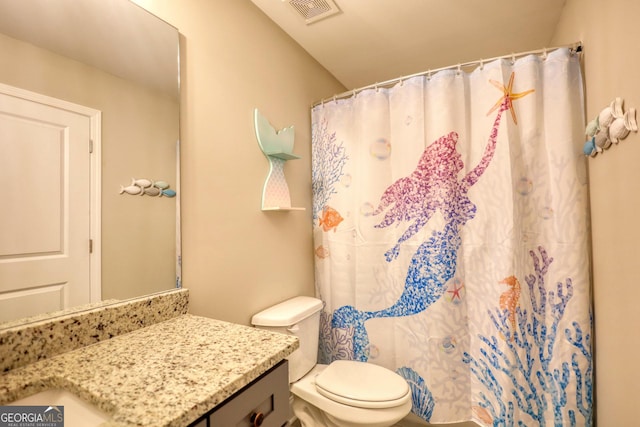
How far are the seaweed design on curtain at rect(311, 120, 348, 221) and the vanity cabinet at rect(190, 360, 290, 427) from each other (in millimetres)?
1194

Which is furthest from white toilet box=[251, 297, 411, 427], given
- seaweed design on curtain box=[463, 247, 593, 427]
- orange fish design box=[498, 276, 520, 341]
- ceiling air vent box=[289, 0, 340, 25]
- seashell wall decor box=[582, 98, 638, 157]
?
ceiling air vent box=[289, 0, 340, 25]

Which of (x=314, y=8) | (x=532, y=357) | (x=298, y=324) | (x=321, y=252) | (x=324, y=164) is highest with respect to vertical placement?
(x=314, y=8)

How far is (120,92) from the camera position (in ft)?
3.12

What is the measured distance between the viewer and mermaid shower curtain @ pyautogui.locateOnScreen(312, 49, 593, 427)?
4.08ft

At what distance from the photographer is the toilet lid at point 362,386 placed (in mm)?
1211

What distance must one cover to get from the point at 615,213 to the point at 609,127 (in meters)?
0.32

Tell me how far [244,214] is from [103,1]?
3.03 feet

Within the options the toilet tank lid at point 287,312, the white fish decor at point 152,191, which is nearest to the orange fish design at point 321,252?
the toilet tank lid at point 287,312

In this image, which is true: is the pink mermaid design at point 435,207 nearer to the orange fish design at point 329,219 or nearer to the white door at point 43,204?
the orange fish design at point 329,219

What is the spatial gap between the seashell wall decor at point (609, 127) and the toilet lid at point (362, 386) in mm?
1307

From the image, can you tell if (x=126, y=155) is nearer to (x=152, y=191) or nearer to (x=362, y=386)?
(x=152, y=191)

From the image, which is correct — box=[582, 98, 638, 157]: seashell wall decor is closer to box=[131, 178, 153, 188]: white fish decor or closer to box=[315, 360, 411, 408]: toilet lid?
box=[315, 360, 411, 408]: toilet lid

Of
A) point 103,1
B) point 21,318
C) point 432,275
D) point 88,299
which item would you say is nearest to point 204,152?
point 103,1

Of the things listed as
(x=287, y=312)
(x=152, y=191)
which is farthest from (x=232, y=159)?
(x=287, y=312)
